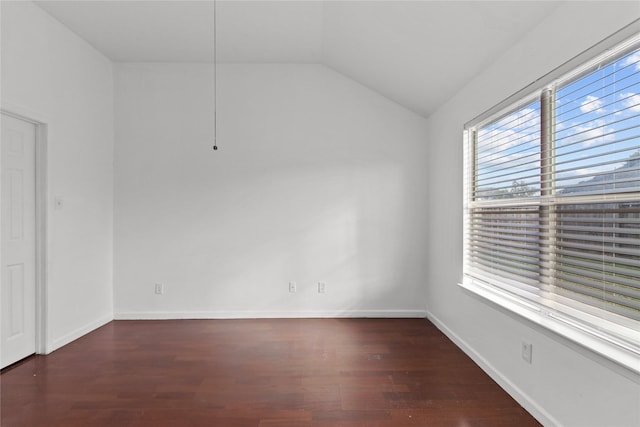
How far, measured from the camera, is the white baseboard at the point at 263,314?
13.3ft

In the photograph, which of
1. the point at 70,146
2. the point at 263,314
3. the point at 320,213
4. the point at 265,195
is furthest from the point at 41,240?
the point at 320,213

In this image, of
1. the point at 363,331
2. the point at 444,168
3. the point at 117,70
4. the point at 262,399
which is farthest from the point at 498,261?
the point at 117,70

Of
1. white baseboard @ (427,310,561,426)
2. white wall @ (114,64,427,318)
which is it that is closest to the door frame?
white wall @ (114,64,427,318)

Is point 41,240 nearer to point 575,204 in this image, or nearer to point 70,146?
point 70,146

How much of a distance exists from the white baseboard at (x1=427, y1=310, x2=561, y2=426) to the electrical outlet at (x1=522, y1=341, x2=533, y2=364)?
0.23 meters

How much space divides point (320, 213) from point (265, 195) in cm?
73

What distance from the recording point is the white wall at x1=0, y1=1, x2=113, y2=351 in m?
2.83

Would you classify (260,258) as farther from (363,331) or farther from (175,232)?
(363,331)

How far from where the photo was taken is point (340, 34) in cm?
334

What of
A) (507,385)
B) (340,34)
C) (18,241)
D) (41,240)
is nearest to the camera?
(507,385)

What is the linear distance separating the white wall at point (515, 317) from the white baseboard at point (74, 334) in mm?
3879

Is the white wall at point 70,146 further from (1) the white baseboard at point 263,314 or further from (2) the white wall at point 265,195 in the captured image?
(1) the white baseboard at point 263,314

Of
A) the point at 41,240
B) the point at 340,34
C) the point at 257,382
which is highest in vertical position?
the point at 340,34

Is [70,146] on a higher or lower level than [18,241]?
higher
